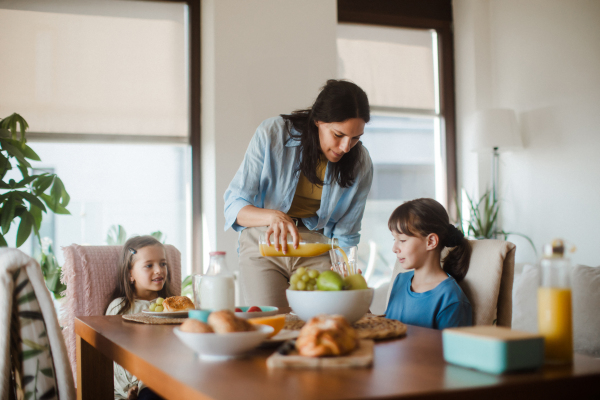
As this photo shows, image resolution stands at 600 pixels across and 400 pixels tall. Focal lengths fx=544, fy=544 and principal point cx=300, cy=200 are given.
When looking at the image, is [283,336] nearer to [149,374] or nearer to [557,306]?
[149,374]

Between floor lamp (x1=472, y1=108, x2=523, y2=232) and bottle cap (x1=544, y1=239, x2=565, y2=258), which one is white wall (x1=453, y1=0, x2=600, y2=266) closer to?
floor lamp (x1=472, y1=108, x2=523, y2=232)

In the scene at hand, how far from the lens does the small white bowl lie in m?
0.81

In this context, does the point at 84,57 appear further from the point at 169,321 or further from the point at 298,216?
the point at 169,321

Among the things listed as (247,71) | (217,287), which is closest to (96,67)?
(247,71)

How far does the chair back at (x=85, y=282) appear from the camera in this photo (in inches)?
77.6

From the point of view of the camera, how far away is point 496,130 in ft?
10.9

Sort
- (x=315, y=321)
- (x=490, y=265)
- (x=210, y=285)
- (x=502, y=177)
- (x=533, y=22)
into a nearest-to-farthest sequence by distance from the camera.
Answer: (x=315, y=321) < (x=210, y=285) < (x=490, y=265) < (x=533, y=22) < (x=502, y=177)

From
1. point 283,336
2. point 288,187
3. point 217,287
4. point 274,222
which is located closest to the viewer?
point 283,336

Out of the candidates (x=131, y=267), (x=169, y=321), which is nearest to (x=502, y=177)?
(x=131, y=267)

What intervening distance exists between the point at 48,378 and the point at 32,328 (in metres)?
0.11

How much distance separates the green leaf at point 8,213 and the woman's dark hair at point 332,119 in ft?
4.14

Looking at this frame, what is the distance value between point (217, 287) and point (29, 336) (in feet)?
1.40

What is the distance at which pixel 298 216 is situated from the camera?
6.21 feet

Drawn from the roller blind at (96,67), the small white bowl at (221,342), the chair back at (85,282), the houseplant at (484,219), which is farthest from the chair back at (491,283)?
the roller blind at (96,67)
